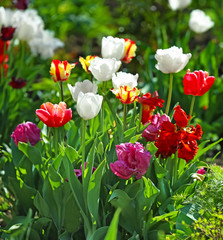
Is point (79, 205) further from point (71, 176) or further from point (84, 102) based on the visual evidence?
point (84, 102)

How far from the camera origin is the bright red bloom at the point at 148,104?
7.16 ft

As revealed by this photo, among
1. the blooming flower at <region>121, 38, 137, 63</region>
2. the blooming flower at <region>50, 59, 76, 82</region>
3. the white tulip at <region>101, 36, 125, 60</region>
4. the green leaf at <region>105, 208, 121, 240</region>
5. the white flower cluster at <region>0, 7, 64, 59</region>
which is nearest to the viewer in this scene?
the green leaf at <region>105, 208, 121, 240</region>

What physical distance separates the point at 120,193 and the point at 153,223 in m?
0.22

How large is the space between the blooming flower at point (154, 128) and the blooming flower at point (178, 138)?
10 cm

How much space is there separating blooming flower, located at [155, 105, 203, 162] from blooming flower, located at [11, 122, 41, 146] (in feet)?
2.16

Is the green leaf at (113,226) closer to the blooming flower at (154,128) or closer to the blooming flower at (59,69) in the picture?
the blooming flower at (154,128)

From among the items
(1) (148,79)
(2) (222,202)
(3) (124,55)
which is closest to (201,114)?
(1) (148,79)

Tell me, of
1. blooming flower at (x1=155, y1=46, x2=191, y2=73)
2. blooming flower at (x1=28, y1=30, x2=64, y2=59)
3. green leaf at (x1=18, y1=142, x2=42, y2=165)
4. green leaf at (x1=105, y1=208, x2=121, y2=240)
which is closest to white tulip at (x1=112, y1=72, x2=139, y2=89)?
blooming flower at (x1=155, y1=46, x2=191, y2=73)

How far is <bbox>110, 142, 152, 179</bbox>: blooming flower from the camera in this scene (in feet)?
6.47

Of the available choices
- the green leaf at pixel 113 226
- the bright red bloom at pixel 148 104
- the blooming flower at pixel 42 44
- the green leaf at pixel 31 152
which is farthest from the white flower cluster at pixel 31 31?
the green leaf at pixel 113 226

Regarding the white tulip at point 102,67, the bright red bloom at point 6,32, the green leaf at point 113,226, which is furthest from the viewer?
the bright red bloom at point 6,32

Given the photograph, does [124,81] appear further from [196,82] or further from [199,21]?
[199,21]

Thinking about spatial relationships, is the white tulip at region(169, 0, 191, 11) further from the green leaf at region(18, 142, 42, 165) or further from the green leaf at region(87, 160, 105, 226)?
the green leaf at region(87, 160, 105, 226)

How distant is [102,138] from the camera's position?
7.91 ft
